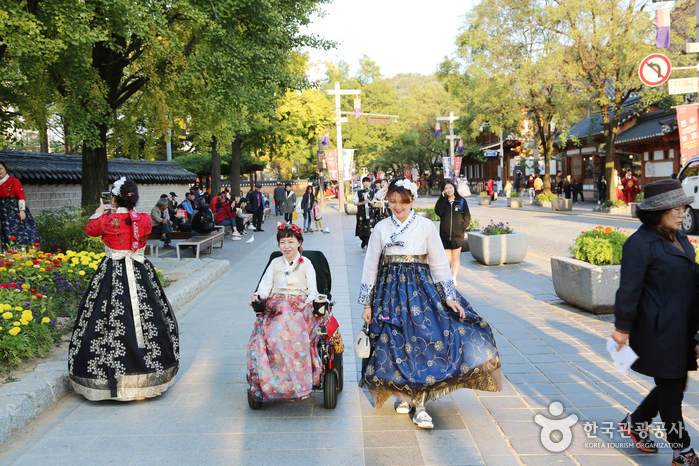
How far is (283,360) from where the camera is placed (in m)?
4.26

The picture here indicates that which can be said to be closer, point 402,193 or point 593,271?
point 402,193

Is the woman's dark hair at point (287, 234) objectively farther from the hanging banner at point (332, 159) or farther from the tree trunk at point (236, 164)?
the hanging banner at point (332, 159)

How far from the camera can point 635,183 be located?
2588 centimetres

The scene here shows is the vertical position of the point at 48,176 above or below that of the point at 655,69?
below

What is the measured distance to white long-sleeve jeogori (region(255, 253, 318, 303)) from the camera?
461 centimetres

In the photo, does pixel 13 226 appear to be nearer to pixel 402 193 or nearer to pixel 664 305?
pixel 402 193

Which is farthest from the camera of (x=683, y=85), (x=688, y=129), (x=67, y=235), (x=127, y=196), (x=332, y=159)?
(x=332, y=159)

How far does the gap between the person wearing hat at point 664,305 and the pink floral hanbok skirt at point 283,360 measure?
215cm

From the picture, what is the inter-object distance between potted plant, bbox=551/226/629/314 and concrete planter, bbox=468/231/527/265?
3.66 m

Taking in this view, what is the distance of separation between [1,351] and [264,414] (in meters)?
2.38

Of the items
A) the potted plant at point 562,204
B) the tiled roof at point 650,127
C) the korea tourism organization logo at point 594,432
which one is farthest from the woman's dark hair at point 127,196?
the tiled roof at point 650,127

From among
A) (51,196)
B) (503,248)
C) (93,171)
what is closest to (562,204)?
(503,248)

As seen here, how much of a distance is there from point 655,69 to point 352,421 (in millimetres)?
12653

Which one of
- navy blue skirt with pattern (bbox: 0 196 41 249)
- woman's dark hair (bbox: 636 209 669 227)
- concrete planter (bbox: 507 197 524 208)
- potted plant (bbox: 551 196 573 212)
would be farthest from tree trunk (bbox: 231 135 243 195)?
woman's dark hair (bbox: 636 209 669 227)
